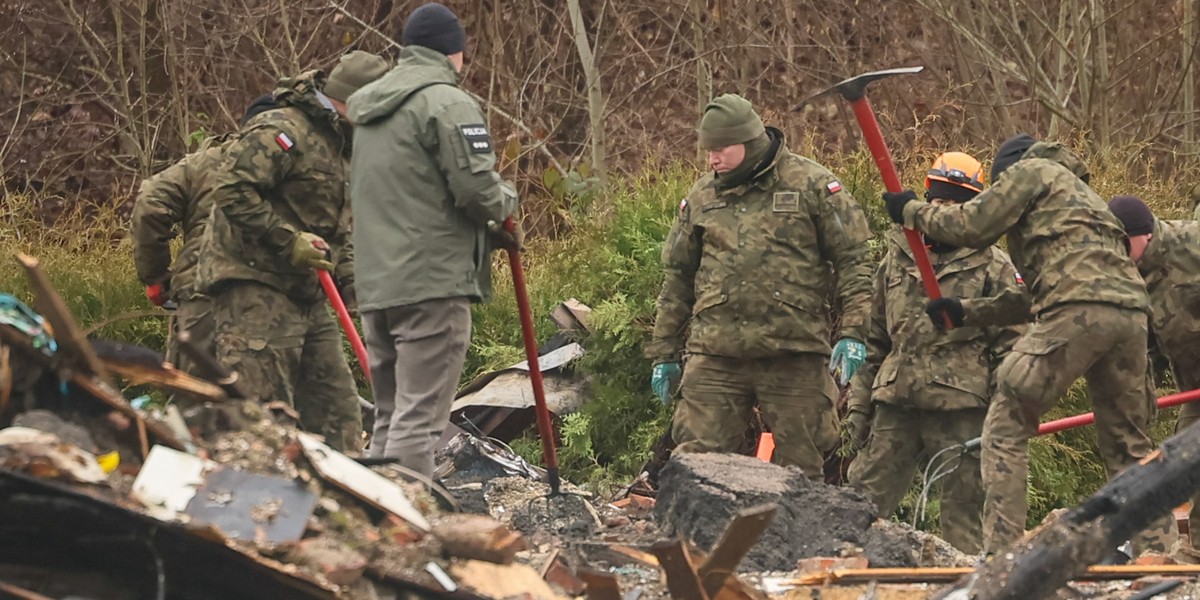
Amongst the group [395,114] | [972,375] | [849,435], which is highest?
[395,114]

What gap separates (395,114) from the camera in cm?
684

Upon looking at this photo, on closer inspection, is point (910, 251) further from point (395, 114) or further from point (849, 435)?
point (395, 114)

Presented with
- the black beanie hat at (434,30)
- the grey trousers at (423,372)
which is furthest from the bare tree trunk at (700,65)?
the grey trousers at (423,372)

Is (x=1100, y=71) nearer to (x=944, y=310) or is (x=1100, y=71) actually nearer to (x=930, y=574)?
(x=944, y=310)

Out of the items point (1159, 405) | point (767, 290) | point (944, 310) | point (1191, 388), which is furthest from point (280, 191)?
point (1191, 388)

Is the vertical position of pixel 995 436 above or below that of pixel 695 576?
below

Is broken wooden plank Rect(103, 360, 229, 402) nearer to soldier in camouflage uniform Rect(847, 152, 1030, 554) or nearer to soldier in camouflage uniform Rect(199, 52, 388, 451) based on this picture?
soldier in camouflage uniform Rect(199, 52, 388, 451)

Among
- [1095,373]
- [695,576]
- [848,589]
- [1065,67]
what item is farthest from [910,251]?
[1065,67]

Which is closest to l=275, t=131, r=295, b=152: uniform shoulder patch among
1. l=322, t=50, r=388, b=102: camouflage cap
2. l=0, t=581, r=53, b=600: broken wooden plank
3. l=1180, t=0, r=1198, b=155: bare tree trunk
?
l=322, t=50, r=388, b=102: camouflage cap

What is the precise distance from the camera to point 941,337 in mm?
8156

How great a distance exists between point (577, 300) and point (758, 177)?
9.25 feet

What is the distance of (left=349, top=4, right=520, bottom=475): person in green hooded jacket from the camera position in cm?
678

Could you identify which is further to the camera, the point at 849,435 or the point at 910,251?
the point at 849,435

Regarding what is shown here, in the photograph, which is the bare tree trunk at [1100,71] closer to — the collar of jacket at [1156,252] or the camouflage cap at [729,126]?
the collar of jacket at [1156,252]
